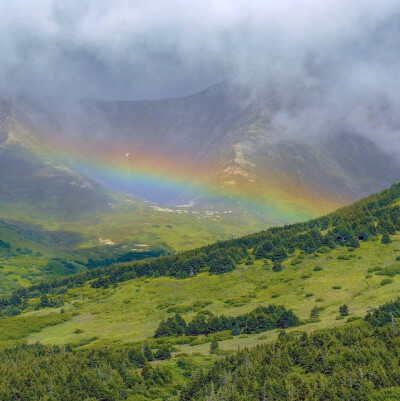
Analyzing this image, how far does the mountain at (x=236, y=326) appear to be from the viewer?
68688mm

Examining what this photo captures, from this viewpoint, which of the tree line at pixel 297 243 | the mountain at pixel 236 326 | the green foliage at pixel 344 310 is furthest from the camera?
the tree line at pixel 297 243

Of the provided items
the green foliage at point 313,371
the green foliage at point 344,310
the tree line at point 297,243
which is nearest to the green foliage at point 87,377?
the green foliage at point 313,371

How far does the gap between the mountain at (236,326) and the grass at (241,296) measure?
520 mm

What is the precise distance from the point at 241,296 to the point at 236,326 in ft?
110

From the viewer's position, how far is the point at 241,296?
460 feet

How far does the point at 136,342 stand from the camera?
109625 mm

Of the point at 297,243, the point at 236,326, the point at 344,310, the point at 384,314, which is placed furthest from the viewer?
the point at 297,243

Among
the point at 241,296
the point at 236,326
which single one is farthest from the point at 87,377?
the point at 241,296

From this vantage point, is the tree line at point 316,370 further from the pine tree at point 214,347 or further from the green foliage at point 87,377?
the pine tree at point 214,347

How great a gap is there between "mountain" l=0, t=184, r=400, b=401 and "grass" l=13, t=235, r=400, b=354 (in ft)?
1.71

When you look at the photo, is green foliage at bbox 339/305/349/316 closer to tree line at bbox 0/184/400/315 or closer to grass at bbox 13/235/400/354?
grass at bbox 13/235/400/354

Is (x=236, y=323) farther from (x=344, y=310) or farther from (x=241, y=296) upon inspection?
(x=241, y=296)

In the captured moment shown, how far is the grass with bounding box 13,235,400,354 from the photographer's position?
4326 inches

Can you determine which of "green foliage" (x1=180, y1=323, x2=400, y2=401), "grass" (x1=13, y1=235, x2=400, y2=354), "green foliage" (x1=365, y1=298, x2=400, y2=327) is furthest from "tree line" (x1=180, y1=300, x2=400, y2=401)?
"grass" (x1=13, y1=235, x2=400, y2=354)
